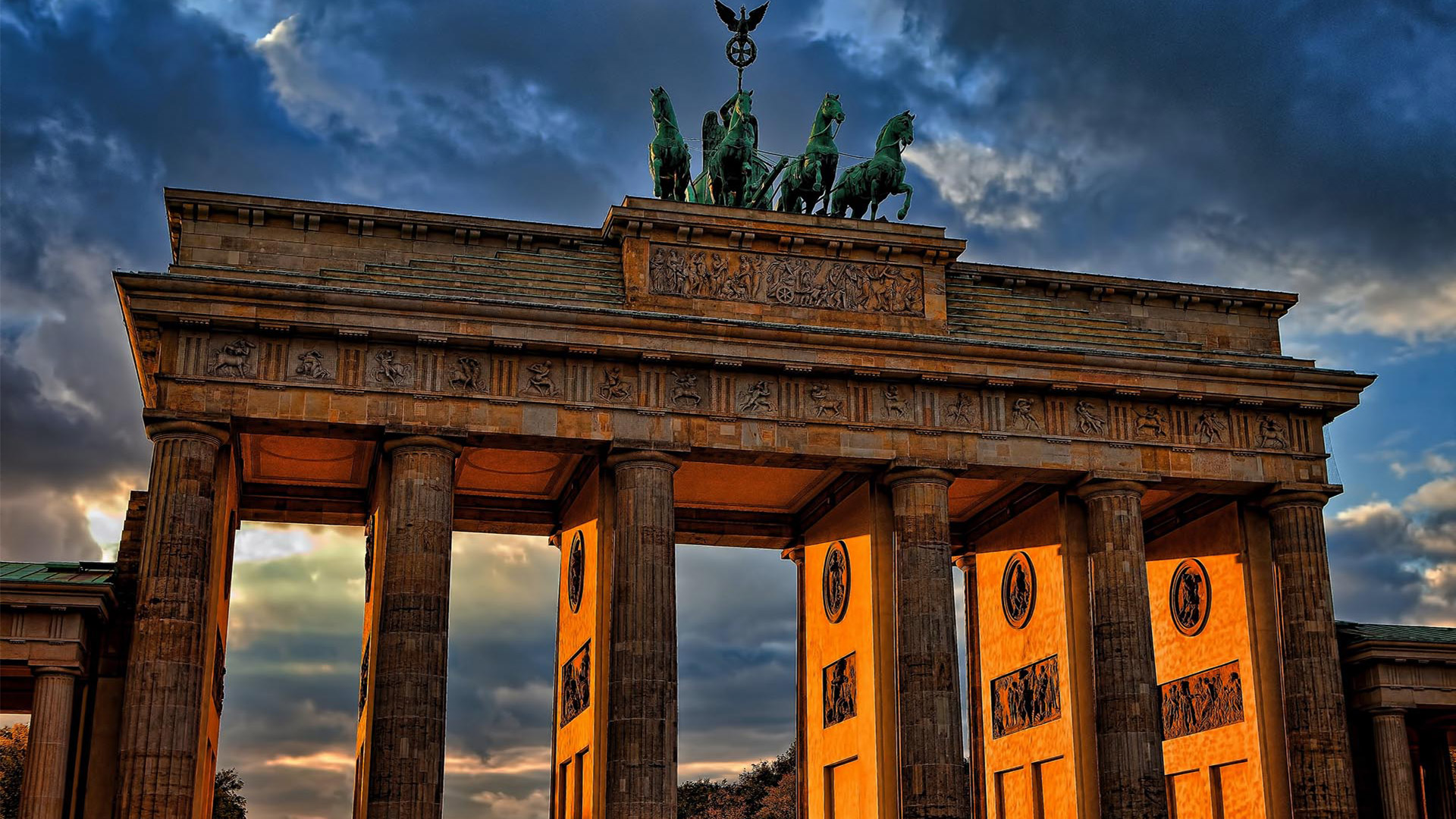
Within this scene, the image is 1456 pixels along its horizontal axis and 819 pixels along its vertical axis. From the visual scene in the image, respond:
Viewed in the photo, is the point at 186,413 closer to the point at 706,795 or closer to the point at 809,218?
the point at 809,218

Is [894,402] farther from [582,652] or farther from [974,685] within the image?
[974,685]

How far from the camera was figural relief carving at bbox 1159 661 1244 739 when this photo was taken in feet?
117

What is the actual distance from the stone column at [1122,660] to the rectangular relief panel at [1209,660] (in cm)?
325

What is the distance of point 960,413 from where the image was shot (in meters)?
33.4


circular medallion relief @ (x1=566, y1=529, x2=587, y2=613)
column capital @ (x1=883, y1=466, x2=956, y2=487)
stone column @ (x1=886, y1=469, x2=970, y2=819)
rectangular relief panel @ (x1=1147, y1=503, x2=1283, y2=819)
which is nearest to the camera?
stone column @ (x1=886, y1=469, x2=970, y2=819)

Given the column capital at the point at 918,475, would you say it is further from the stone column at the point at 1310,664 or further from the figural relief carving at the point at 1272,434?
the stone column at the point at 1310,664

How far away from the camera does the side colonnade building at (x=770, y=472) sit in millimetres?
29516

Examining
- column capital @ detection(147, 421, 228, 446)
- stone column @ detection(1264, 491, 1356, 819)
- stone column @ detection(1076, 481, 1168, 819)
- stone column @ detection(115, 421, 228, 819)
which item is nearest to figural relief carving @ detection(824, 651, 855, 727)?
stone column @ detection(1076, 481, 1168, 819)

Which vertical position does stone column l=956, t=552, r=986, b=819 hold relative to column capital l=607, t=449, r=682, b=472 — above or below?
below

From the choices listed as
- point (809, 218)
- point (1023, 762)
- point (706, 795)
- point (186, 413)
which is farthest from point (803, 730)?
point (706, 795)

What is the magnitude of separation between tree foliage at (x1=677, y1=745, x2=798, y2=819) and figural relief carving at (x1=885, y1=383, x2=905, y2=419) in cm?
4442

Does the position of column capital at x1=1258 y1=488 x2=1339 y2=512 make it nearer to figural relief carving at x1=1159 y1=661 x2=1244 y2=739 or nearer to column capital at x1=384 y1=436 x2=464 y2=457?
figural relief carving at x1=1159 y1=661 x2=1244 y2=739

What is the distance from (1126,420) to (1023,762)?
9095mm

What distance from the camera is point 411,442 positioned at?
3041cm
